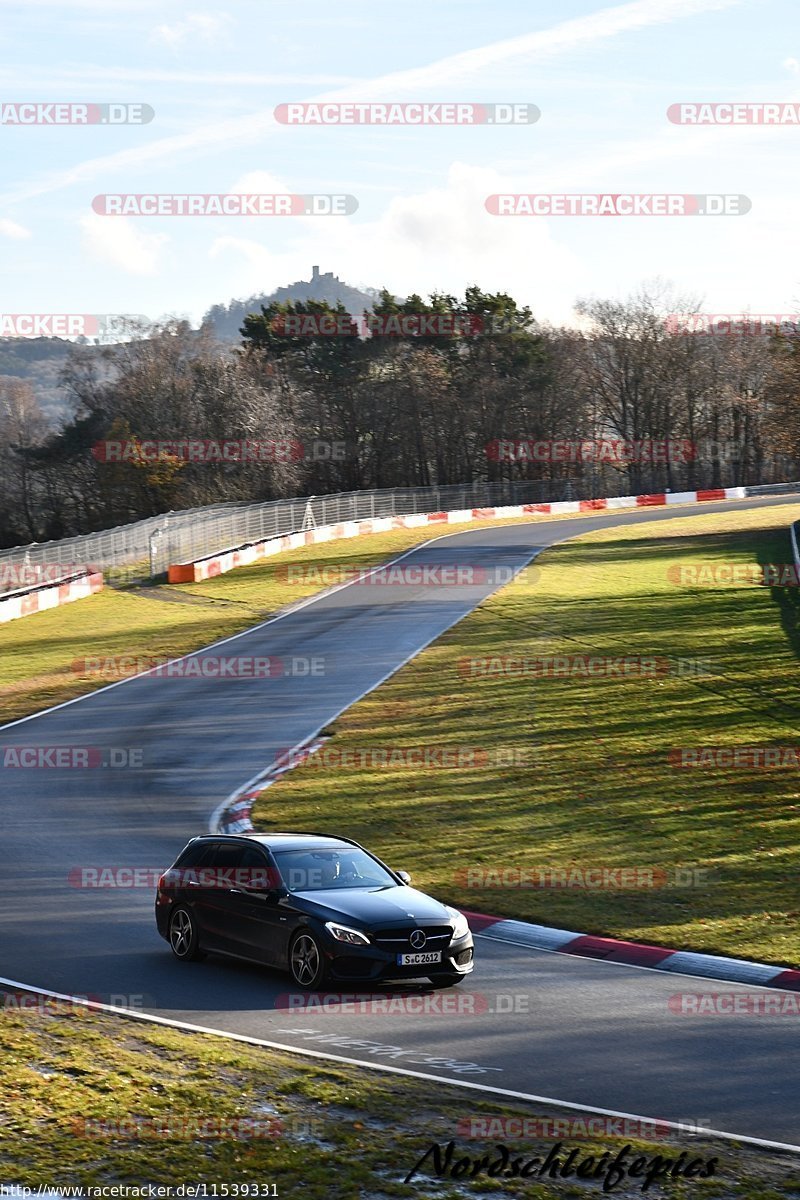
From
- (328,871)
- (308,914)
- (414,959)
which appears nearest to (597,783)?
(328,871)

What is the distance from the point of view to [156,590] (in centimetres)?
4838

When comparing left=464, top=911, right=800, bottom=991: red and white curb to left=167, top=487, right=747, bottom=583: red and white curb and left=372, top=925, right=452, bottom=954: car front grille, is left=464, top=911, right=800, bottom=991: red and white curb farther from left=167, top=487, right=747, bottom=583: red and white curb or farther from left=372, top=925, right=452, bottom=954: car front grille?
left=167, top=487, right=747, bottom=583: red and white curb

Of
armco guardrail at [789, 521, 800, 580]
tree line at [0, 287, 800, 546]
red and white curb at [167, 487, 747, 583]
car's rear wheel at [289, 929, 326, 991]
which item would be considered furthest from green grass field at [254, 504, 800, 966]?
tree line at [0, 287, 800, 546]

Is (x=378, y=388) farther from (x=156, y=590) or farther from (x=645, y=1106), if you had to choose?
(x=645, y=1106)

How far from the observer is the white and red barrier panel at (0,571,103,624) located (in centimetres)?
4262

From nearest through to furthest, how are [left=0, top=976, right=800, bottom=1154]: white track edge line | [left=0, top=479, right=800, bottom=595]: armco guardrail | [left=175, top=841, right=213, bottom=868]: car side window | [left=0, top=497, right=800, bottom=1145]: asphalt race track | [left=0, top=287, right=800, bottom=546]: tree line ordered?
[left=0, top=976, right=800, bottom=1154]: white track edge line
[left=0, top=497, right=800, bottom=1145]: asphalt race track
[left=175, top=841, right=213, bottom=868]: car side window
[left=0, top=479, right=800, bottom=595]: armco guardrail
[left=0, top=287, right=800, bottom=546]: tree line

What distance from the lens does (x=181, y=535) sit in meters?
53.2

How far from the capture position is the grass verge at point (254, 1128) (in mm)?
7449

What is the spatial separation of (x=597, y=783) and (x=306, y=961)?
9.76 m

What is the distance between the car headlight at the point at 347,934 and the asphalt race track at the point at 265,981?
0.77 metres

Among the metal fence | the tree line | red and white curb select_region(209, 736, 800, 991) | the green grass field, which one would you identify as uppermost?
the tree line

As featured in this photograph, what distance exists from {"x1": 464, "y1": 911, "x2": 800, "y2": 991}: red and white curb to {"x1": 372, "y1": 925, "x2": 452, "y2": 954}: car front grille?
95.7 inches

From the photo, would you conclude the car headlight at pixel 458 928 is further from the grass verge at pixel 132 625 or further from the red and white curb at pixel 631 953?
the grass verge at pixel 132 625

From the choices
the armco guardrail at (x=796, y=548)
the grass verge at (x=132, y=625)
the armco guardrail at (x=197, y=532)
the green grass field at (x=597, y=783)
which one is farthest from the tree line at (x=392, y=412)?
the green grass field at (x=597, y=783)
